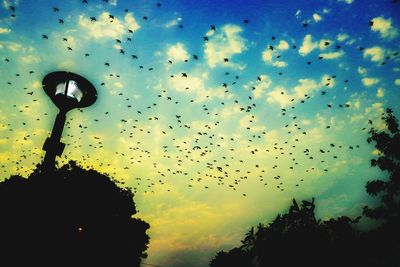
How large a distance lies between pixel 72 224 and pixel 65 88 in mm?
24320

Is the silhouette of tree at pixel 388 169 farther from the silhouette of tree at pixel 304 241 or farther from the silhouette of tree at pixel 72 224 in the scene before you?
the silhouette of tree at pixel 72 224

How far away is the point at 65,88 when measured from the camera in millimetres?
5680

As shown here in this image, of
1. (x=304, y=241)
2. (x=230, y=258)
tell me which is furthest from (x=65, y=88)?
(x=230, y=258)

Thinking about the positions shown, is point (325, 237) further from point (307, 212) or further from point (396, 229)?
point (396, 229)

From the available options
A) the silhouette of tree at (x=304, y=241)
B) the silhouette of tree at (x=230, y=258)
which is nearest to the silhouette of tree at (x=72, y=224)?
the silhouette of tree at (x=304, y=241)

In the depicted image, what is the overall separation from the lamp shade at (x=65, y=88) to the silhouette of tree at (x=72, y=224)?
14330 millimetres

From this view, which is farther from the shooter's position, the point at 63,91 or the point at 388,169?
the point at 388,169

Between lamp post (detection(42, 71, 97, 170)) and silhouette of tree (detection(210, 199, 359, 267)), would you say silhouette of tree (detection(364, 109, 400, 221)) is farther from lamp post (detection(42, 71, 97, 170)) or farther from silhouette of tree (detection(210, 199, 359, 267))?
lamp post (detection(42, 71, 97, 170))

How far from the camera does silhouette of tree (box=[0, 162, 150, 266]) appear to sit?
21.3 m

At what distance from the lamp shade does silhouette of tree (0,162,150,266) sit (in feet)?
47.0

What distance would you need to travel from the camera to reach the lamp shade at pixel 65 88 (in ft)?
18.5

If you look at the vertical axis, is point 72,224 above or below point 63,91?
above

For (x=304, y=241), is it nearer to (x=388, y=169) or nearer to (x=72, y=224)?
(x=388, y=169)

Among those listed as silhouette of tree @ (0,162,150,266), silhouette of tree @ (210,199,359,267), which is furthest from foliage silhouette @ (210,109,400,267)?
silhouette of tree @ (0,162,150,266)
